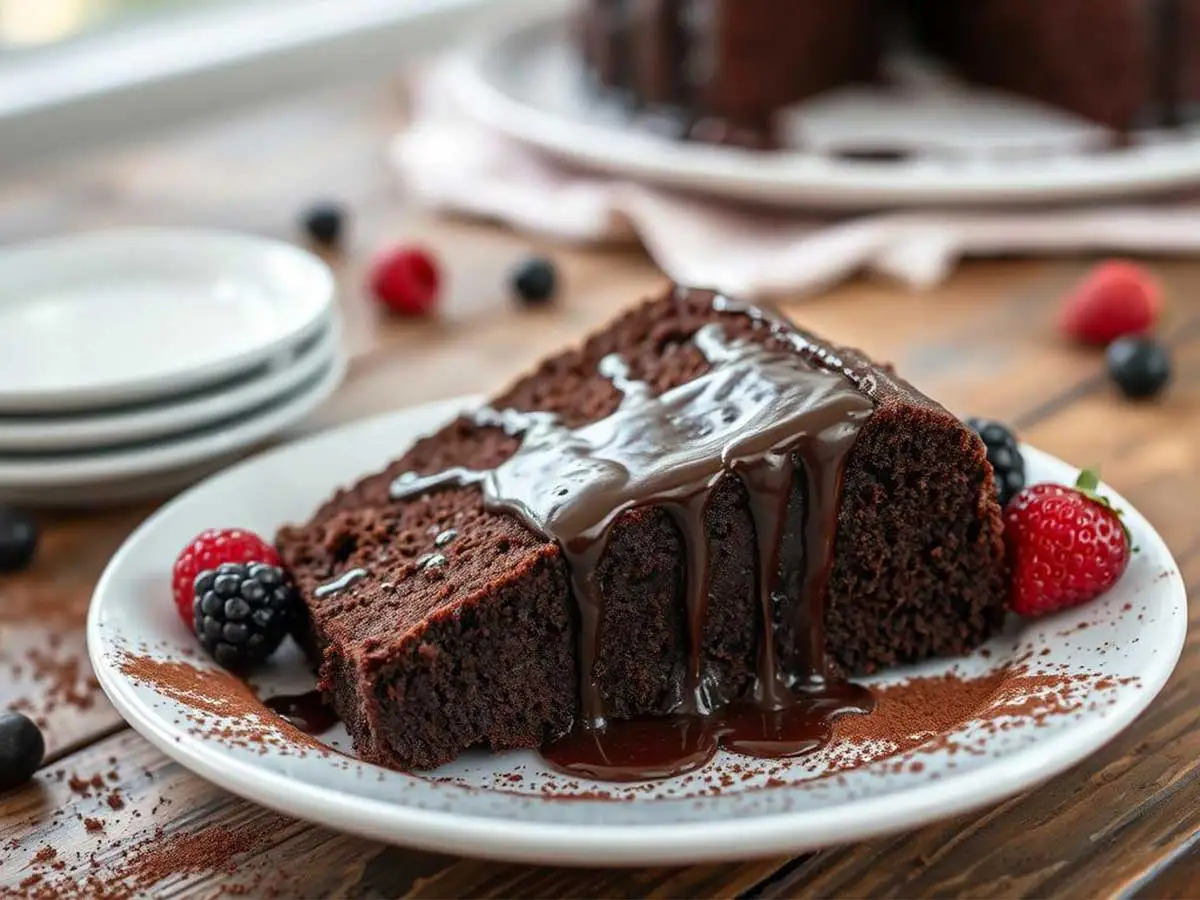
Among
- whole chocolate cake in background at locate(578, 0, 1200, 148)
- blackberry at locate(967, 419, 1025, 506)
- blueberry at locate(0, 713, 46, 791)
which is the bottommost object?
blueberry at locate(0, 713, 46, 791)

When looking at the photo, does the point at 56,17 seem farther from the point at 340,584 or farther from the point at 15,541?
the point at 340,584

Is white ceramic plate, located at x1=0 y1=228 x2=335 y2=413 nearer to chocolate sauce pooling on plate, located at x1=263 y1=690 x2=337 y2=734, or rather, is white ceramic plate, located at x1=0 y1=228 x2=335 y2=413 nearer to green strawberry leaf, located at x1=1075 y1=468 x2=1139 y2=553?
chocolate sauce pooling on plate, located at x1=263 y1=690 x2=337 y2=734

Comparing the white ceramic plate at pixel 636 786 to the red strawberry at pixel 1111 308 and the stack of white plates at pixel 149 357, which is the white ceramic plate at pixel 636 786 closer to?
the stack of white plates at pixel 149 357

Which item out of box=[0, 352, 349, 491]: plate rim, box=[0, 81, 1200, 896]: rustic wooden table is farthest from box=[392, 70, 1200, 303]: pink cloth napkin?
box=[0, 352, 349, 491]: plate rim

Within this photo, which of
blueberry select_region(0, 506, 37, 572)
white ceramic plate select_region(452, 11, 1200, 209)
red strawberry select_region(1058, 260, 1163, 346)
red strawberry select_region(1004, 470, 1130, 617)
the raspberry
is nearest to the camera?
red strawberry select_region(1004, 470, 1130, 617)

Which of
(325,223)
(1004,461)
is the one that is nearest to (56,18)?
(325,223)

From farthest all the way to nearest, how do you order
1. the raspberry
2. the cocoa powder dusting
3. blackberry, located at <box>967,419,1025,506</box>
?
the raspberry < blackberry, located at <box>967,419,1025,506</box> < the cocoa powder dusting
